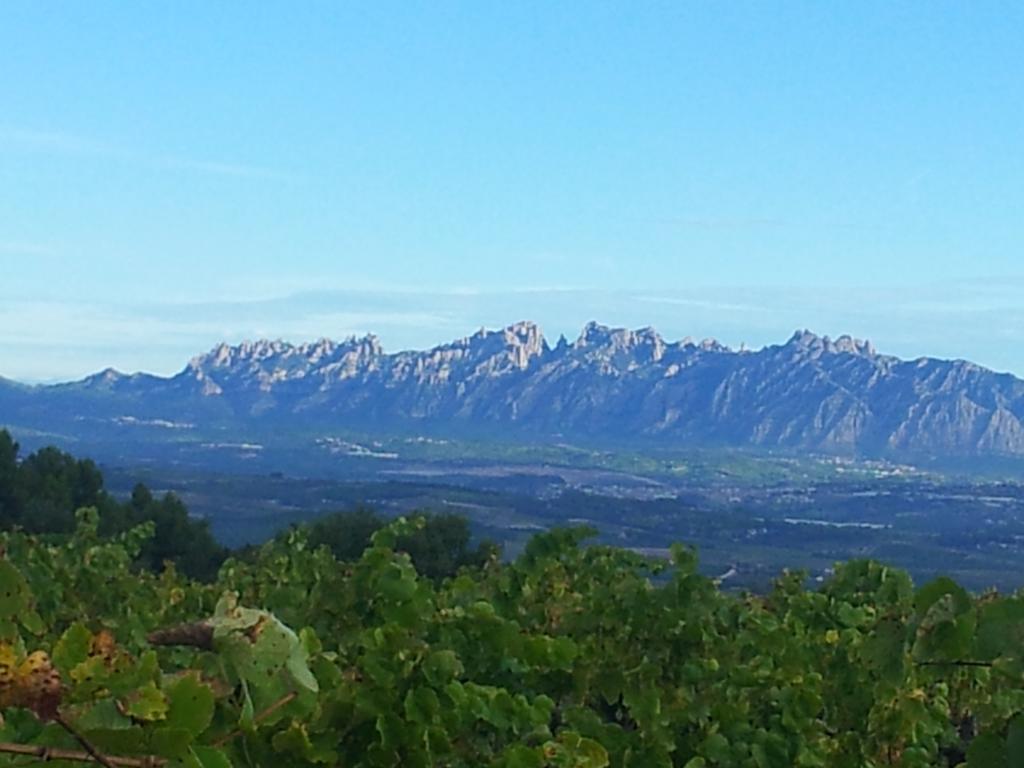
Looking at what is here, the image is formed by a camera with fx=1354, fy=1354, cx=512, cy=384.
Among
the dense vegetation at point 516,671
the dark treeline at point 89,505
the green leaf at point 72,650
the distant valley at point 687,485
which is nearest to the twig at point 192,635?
the dense vegetation at point 516,671

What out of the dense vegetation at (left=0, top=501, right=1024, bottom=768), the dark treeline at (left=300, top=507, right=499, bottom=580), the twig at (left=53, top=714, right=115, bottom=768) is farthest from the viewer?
the dark treeline at (left=300, top=507, right=499, bottom=580)

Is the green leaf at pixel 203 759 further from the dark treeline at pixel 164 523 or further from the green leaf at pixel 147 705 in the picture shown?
the dark treeline at pixel 164 523

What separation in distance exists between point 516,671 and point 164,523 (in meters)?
21.3

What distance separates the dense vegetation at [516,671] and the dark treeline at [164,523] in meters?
13.3

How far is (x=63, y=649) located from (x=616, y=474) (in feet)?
479

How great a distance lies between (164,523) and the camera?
24969 mm

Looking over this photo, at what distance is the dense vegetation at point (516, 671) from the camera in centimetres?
220

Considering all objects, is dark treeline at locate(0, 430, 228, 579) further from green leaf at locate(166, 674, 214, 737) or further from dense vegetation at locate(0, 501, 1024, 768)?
green leaf at locate(166, 674, 214, 737)

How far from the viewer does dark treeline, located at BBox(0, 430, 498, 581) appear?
2248 cm

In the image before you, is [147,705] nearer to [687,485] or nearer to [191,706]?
[191,706]

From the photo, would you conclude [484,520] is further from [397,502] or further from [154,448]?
[154,448]

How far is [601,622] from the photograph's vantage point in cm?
643

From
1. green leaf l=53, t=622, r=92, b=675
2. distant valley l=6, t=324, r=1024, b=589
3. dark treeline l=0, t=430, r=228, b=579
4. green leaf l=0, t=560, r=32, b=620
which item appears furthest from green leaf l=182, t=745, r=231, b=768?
dark treeline l=0, t=430, r=228, b=579

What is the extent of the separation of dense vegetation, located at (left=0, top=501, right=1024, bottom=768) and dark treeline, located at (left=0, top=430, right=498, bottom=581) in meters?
13.3
